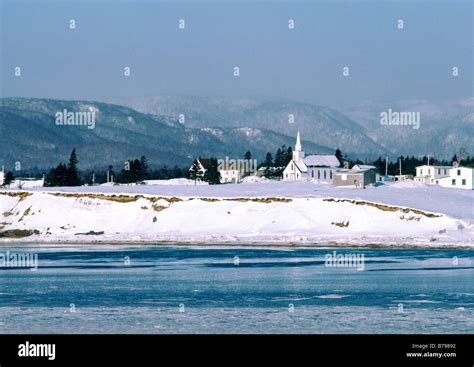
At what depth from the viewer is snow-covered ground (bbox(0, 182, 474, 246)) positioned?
88750 millimetres

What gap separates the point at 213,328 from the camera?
3447 cm

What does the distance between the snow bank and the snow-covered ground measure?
0.31ft

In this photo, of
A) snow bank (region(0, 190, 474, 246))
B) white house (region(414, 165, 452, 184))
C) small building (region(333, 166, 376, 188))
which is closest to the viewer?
snow bank (region(0, 190, 474, 246))

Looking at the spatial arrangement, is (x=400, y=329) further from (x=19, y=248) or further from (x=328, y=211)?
(x=328, y=211)

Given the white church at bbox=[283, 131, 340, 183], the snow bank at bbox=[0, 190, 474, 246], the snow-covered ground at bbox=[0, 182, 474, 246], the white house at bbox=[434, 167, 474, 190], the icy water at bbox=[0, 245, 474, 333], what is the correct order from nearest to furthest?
the icy water at bbox=[0, 245, 474, 333]
the snow bank at bbox=[0, 190, 474, 246]
the snow-covered ground at bbox=[0, 182, 474, 246]
the white house at bbox=[434, 167, 474, 190]
the white church at bbox=[283, 131, 340, 183]

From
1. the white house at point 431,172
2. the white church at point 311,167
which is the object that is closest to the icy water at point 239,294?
the white house at point 431,172

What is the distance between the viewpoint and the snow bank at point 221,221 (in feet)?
289

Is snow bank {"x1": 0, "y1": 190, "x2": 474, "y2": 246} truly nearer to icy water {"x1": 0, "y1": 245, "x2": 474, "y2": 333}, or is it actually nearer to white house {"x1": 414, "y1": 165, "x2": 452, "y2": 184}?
icy water {"x1": 0, "y1": 245, "x2": 474, "y2": 333}

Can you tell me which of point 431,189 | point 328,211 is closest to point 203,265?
point 328,211

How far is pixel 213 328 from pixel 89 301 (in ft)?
31.5

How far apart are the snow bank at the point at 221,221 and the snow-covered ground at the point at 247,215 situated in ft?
0.31

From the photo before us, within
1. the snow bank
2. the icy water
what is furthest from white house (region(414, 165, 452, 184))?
the icy water

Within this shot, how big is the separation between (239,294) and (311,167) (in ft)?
453
